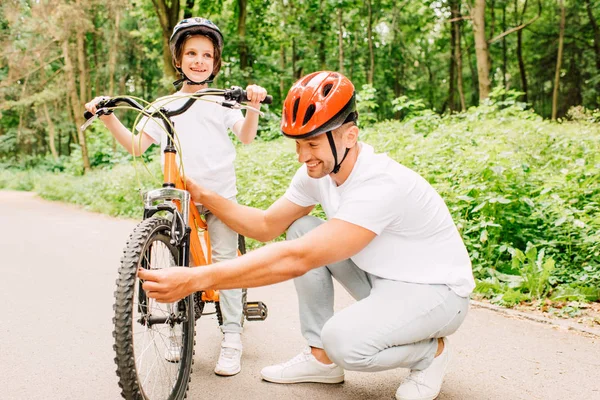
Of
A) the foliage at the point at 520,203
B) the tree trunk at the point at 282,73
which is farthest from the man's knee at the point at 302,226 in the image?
the tree trunk at the point at 282,73

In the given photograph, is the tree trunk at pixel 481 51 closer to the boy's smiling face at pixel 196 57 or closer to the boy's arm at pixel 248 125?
the boy's arm at pixel 248 125

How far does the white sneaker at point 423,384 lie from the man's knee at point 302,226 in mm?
889

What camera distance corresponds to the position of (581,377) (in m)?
2.82

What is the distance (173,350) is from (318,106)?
4.75ft

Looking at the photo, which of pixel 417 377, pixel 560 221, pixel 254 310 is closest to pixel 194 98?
pixel 254 310

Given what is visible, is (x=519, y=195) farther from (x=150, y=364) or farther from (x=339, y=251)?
(x=150, y=364)

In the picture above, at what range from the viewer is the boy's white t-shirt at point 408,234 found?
7.54 ft

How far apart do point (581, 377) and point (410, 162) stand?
4.10 meters

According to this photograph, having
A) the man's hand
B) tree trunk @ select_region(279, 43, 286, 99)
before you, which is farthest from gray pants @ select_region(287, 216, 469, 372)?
tree trunk @ select_region(279, 43, 286, 99)

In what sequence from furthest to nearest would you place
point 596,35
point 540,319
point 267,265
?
point 596,35
point 540,319
point 267,265

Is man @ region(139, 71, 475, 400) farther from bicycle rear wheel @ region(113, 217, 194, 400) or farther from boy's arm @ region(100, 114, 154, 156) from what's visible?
boy's arm @ region(100, 114, 154, 156)

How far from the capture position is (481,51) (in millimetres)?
12602

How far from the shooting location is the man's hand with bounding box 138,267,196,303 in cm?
176

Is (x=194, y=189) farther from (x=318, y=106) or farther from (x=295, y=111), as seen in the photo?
(x=318, y=106)
